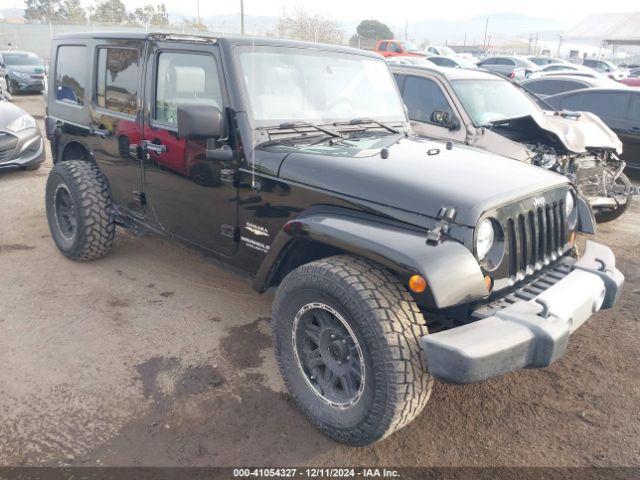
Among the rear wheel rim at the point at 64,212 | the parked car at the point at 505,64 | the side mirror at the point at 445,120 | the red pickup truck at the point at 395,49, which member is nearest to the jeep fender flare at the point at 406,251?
the rear wheel rim at the point at 64,212

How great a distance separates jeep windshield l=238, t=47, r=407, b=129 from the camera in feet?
10.6

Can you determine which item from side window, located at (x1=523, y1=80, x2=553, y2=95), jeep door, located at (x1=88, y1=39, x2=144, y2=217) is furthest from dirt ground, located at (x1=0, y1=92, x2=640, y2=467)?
side window, located at (x1=523, y1=80, x2=553, y2=95)

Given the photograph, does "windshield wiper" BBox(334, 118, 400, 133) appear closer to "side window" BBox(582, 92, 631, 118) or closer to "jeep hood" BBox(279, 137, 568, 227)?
"jeep hood" BBox(279, 137, 568, 227)

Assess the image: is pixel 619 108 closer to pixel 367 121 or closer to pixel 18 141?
pixel 367 121

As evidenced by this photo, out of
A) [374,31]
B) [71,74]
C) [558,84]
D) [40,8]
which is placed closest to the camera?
[71,74]

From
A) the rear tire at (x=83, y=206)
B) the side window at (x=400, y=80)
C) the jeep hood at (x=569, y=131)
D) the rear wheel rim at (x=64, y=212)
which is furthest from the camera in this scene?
the side window at (x=400, y=80)

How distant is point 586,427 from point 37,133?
26.5ft

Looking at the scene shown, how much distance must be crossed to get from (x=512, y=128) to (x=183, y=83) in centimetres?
382

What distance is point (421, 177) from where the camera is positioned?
2.71 meters

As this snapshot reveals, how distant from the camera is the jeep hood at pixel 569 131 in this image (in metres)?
5.64

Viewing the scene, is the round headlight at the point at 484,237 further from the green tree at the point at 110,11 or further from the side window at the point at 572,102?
the green tree at the point at 110,11

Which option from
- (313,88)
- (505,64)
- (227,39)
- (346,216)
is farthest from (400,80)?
(505,64)

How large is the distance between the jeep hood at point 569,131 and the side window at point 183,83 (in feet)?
11.9

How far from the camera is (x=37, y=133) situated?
796cm
